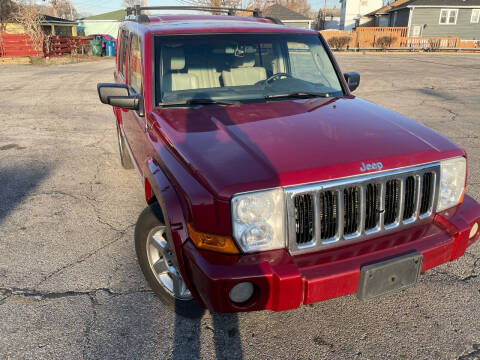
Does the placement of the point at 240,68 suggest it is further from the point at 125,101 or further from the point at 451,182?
the point at 451,182

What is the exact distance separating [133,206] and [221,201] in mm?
2671

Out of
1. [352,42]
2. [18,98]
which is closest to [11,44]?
[18,98]

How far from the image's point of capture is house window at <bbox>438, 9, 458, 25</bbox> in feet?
114

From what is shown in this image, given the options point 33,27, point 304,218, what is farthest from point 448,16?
point 304,218

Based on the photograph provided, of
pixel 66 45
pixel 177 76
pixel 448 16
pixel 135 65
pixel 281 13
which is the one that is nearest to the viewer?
pixel 177 76

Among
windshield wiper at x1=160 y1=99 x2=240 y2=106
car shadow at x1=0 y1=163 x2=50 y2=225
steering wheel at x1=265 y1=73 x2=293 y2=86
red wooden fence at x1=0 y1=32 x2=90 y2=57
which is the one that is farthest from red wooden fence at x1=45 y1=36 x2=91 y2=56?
windshield wiper at x1=160 y1=99 x2=240 y2=106

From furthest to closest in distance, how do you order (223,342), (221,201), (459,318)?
(459,318), (223,342), (221,201)

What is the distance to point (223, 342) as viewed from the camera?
8.20 feet

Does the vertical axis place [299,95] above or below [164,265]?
above

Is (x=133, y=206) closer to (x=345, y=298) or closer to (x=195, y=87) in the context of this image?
(x=195, y=87)

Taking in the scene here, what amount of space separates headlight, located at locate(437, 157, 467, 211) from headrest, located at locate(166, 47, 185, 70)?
6.91ft

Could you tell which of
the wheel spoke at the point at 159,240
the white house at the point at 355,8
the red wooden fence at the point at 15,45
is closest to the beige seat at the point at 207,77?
the wheel spoke at the point at 159,240

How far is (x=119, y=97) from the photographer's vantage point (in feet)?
10.4

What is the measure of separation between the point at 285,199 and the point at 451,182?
1.19 m
